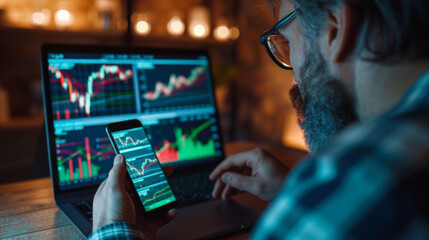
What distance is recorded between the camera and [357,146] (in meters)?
0.27

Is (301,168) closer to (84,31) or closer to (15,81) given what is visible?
(84,31)

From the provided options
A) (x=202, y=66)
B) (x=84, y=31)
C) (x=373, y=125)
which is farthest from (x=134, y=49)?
(x=84, y=31)

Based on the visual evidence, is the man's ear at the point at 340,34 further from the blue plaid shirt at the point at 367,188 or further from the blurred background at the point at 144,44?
the blurred background at the point at 144,44

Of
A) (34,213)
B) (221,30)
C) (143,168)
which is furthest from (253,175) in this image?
(221,30)

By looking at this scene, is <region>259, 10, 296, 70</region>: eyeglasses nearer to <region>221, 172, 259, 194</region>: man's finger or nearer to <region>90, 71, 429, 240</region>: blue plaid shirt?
<region>221, 172, 259, 194</region>: man's finger

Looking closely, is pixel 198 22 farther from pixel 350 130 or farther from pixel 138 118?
pixel 350 130

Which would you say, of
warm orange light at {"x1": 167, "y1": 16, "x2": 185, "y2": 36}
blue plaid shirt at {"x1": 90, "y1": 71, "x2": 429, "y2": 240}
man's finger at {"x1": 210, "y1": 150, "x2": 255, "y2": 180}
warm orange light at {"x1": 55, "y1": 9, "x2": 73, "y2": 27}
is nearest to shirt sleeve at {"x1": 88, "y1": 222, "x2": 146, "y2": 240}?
blue plaid shirt at {"x1": 90, "y1": 71, "x2": 429, "y2": 240}

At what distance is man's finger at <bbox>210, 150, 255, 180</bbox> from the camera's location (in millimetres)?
794

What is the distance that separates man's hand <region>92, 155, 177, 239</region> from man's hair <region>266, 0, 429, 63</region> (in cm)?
41

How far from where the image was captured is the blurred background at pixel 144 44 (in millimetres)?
2252

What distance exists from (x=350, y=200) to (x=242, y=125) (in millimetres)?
2964

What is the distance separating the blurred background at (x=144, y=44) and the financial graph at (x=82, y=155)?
1288 millimetres

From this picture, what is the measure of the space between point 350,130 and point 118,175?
390mm

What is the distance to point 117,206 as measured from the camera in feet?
1.69
